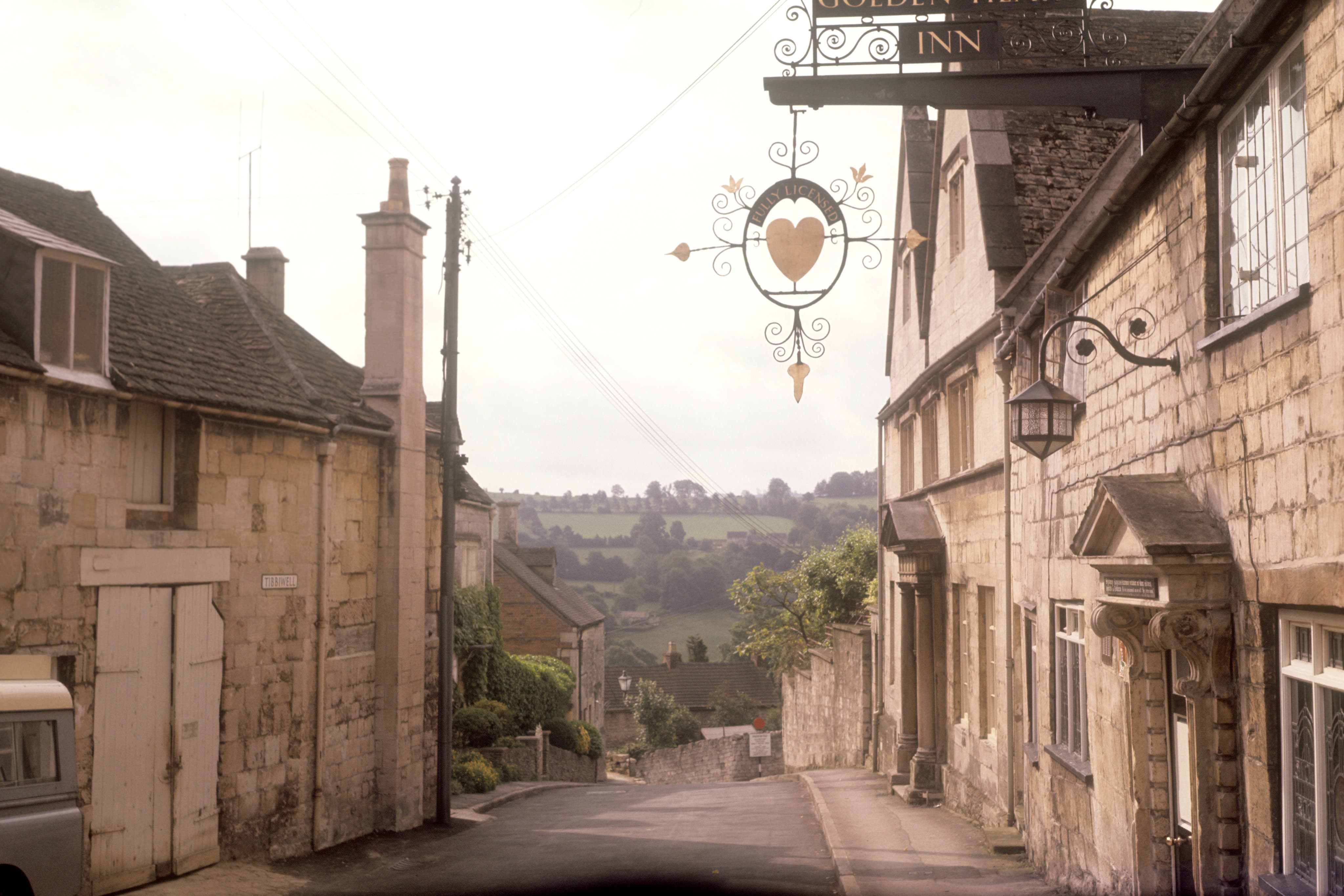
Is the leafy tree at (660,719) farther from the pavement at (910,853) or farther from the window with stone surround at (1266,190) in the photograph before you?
the window with stone surround at (1266,190)

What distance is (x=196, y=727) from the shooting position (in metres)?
12.1

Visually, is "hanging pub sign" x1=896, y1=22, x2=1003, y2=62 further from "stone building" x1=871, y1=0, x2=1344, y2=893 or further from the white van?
the white van

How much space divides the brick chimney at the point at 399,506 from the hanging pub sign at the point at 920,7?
30.5 feet

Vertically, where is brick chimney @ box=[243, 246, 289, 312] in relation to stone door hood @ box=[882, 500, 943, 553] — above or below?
above

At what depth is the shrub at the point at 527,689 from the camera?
1117 inches

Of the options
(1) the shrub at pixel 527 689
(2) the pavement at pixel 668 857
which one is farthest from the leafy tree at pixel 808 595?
(2) the pavement at pixel 668 857

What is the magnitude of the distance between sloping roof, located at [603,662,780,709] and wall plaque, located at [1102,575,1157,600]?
182ft

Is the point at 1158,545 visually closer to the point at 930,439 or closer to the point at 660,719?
the point at 930,439

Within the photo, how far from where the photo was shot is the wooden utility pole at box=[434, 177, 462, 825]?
55.7 feet

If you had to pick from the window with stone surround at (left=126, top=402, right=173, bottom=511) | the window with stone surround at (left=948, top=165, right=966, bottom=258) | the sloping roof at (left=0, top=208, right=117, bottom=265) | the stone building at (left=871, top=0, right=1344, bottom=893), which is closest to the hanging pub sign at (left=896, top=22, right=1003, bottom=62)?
the stone building at (left=871, top=0, right=1344, bottom=893)

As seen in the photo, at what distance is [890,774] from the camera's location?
20.6m

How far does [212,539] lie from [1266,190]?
10.8 m

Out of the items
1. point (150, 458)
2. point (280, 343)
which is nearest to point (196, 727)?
point (150, 458)

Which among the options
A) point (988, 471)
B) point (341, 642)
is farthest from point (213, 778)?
point (988, 471)
